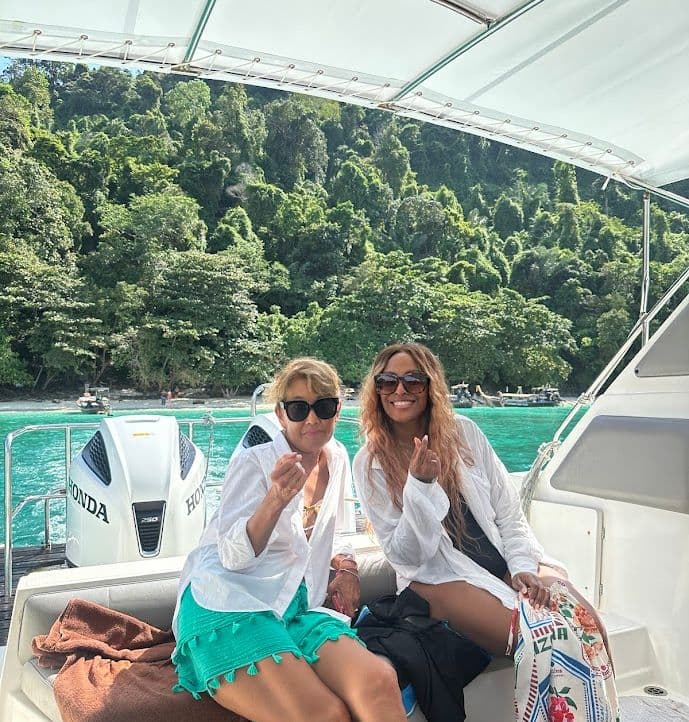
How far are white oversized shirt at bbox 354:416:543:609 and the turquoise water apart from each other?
11.1m

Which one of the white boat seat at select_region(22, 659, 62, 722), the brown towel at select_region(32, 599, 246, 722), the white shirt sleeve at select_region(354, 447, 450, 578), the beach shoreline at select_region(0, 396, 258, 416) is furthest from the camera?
the beach shoreline at select_region(0, 396, 258, 416)

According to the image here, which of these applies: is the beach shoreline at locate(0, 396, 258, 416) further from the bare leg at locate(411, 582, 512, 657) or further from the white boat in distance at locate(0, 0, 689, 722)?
the bare leg at locate(411, 582, 512, 657)

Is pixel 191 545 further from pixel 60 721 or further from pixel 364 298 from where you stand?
pixel 364 298

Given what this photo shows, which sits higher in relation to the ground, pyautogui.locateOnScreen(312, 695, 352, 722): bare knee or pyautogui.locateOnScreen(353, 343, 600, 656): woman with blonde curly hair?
→ pyautogui.locateOnScreen(353, 343, 600, 656): woman with blonde curly hair

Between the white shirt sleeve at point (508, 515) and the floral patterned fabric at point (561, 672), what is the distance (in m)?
0.16

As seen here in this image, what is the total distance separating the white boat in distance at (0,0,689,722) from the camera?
1576 millimetres

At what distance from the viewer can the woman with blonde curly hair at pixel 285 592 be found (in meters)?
1.18

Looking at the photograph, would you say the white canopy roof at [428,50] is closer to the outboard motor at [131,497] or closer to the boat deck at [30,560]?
the outboard motor at [131,497]

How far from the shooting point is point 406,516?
59.0 inches

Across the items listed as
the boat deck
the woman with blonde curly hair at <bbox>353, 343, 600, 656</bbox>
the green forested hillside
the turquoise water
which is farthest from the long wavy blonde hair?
the green forested hillside

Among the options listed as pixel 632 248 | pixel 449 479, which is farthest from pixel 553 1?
pixel 632 248

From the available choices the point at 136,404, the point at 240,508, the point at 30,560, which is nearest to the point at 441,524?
the point at 240,508

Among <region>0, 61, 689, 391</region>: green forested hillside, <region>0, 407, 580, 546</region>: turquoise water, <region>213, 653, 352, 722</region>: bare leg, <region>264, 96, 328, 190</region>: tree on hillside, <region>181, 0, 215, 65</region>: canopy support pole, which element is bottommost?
<region>0, 407, 580, 546</region>: turquoise water

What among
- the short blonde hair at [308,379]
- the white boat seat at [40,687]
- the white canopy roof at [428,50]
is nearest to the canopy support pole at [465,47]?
the white canopy roof at [428,50]
